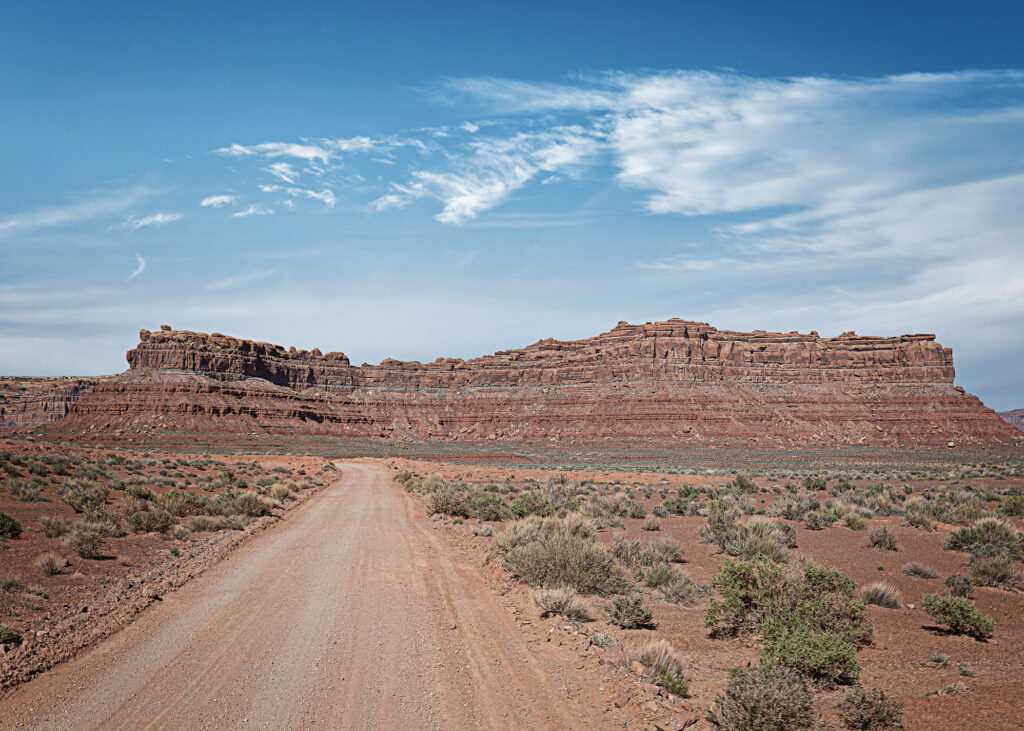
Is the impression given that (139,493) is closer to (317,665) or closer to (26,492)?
(26,492)

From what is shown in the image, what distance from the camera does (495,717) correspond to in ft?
17.7

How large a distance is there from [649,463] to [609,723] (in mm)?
60040

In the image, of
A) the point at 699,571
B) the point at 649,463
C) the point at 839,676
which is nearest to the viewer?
the point at 839,676

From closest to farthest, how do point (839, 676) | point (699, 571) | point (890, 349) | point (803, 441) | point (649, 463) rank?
point (839, 676) < point (699, 571) < point (649, 463) < point (803, 441) < point (890, 349)

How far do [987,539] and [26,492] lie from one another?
26080mm

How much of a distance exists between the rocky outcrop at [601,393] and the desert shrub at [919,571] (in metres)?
81.4

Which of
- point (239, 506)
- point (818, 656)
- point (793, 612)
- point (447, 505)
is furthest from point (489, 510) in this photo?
point (818, 656)

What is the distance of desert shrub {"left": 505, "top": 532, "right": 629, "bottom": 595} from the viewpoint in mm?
10094

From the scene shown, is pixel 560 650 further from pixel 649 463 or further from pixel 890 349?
pixel 890 349

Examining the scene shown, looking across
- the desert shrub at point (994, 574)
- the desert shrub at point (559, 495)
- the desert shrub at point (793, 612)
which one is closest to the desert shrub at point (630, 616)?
the desert shrub at point (793, 612)

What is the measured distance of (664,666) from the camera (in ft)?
21.0

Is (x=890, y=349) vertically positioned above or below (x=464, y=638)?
above

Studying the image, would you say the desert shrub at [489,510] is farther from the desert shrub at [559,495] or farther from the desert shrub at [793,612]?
the desert shrub at [793,612]

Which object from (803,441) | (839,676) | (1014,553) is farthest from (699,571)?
(803,441)
